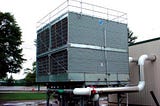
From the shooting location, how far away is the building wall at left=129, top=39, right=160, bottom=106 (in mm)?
12402

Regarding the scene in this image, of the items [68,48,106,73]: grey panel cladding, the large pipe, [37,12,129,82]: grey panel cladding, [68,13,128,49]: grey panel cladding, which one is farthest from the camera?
[68,13,128,49]: grey panel cladding

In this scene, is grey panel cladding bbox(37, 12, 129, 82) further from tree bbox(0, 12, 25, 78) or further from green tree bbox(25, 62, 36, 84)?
green tree bbox(25, 62, 36, 84)

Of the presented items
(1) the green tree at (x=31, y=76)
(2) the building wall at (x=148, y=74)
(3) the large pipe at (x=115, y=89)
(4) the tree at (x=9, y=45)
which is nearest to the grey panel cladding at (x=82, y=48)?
(3) the large pipe at (x=115, y=89)

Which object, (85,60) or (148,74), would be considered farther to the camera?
(148,74)

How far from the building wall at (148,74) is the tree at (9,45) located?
20.1 metres

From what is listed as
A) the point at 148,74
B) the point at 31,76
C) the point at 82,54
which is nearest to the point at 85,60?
the point at 82,54

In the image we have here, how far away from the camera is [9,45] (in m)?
30.8

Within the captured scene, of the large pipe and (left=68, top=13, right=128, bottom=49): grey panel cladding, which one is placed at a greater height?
(left=68, top=13, right=128, bottom=49): grey panel cladding

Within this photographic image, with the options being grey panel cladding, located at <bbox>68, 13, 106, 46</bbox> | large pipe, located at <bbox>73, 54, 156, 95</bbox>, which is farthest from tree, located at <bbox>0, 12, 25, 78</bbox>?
large pipe, located at <bbox>73, 54, 156, 95</bbox>

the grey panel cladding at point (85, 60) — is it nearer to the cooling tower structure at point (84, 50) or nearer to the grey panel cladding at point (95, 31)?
the cooling tower structure at point (84, 50)

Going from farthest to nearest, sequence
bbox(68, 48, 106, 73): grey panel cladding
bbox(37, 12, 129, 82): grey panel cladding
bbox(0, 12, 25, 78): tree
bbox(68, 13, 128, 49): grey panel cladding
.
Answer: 1. bbox(0, 12, 25, 78): tree
2. bbox(68, 13, 128, 49): grey panel cladding
3. bbox(37, 12, 129, 82): grey panel cladding
4. bbox(68, 48, 106, 73): grey panel cladding

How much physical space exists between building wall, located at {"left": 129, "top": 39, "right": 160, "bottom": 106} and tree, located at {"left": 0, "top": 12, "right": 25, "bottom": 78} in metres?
20.1

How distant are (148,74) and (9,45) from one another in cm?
2276

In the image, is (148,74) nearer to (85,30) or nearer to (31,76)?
(85,30)
